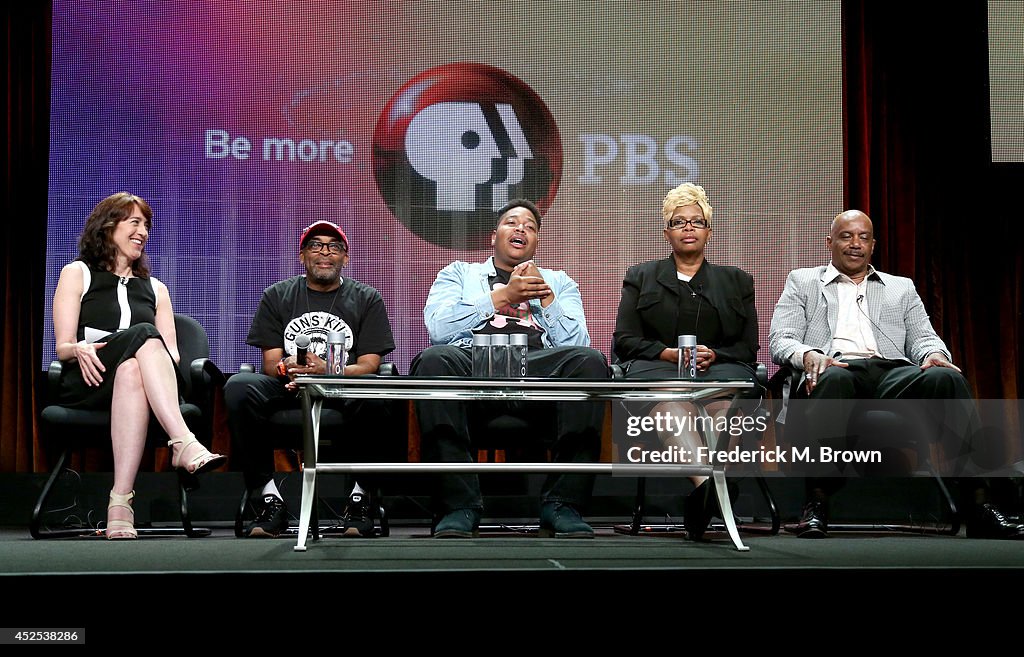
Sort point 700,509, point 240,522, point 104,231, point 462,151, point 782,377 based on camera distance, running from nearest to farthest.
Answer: point 700,509
point 240,522
point 104,231
point 782,377
point 462,151

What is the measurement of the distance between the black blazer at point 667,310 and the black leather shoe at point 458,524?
91 cm

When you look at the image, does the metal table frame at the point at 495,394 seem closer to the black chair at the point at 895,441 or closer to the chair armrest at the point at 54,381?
the black chair at the point at 895,441

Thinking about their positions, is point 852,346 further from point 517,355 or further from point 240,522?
point 240,522

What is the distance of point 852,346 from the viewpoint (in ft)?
12.0

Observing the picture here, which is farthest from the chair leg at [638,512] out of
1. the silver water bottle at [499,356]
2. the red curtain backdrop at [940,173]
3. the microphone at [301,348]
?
the red curtain backdrop at [940,173]

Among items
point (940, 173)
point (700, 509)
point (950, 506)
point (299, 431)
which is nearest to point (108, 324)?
point (299, 431)

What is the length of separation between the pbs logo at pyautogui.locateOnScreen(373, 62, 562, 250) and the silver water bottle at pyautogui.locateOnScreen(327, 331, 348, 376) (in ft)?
4.87

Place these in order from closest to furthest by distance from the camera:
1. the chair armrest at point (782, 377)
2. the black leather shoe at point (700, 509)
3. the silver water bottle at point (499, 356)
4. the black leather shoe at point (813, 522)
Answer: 1. the black leather shoe at point (700, 509)
2. the silver water bottle at point (499, 356)
3. the black leather shoe at point (813, 522)
4. the chair armrest at point (782, 377)

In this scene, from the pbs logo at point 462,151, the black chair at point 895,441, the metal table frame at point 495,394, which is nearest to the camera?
the metal table frame at point 495,394

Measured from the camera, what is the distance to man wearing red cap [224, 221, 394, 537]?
10.5 ft

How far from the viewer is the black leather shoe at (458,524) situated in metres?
2.90

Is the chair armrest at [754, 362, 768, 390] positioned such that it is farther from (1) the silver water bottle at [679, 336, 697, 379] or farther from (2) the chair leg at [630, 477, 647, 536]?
(2) the chair leg at [630, 477, 647, 536]

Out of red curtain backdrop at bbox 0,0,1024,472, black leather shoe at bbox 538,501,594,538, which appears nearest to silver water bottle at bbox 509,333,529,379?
black leather shoe at bbox 538,501,594,538

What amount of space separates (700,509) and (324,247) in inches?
63.3
